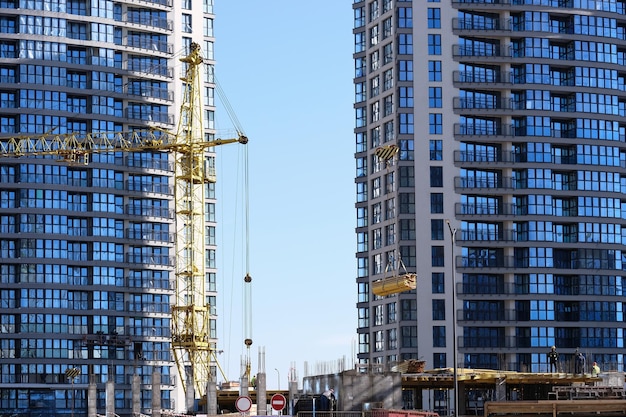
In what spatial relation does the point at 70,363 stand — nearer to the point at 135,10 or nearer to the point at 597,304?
the point at 135,10

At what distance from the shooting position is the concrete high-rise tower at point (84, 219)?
160 m

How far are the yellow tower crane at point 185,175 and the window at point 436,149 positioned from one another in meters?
23.5

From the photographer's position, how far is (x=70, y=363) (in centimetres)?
16125

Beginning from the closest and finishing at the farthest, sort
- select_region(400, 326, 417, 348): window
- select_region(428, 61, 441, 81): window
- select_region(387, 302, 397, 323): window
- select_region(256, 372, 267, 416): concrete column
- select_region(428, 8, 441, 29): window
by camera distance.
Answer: select_region(256, 372, 267, 416): concrete column < select_region(400, 326, 417, 348): window < select_region(387, 302, 397, 323): window < select_region(428, 61, 441, 81): window < select_region(428, 8, 441, 29): window

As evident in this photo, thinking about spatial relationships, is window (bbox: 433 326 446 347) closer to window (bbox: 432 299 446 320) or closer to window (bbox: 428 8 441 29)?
window (bbox: 432 299 446 320)

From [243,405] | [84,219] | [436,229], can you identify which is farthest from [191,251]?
[243,405]

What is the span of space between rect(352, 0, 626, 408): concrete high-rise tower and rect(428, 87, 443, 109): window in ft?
0.37

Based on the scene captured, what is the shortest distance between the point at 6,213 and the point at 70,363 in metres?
18.6

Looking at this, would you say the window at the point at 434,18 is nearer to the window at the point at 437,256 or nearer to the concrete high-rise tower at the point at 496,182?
the concrete high-rise tower at the point at 496,182

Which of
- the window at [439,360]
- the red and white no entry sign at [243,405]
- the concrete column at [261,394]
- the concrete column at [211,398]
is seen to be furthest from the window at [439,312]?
the red and white no entry sign at [243,405]

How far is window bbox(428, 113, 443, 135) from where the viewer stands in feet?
525

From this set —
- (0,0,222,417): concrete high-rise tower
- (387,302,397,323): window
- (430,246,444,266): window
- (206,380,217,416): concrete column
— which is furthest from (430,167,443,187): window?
(206,380,217,416): concrete column

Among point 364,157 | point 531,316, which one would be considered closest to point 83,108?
point 364,157

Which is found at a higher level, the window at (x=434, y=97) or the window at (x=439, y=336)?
the window at (x=434, y=97)
